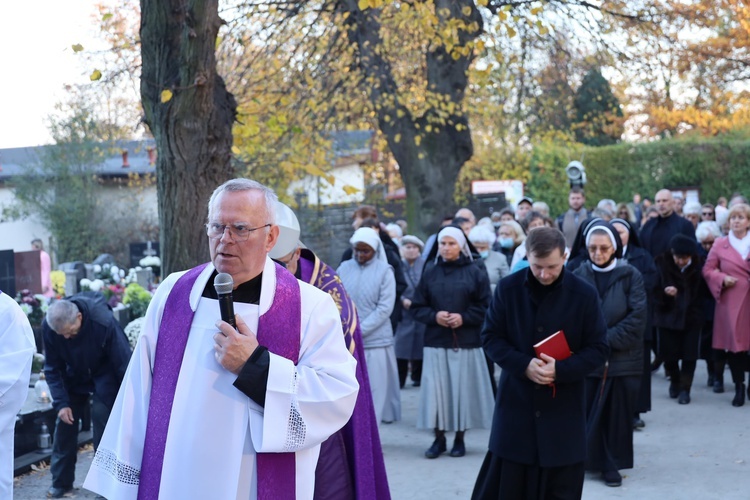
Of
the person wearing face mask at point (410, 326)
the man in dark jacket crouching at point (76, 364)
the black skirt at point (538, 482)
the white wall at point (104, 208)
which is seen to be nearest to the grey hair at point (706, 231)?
the person wearing face mask at point (410, 326)

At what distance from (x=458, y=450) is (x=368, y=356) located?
126 cm

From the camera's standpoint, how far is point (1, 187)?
35406mm

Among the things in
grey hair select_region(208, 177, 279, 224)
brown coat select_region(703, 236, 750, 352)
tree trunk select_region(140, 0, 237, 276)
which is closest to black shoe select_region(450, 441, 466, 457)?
tree trunk select_region(140, 0, 237, 276)

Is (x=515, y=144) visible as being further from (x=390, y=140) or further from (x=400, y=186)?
(x=390, y=140)

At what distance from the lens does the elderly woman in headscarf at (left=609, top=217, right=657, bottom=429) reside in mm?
9758

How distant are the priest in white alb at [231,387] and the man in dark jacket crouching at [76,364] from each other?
447 centimetres

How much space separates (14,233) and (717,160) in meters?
23.1

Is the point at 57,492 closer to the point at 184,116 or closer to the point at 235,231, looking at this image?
the point at 184,116

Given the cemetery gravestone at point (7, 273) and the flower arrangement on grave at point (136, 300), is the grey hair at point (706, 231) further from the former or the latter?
the cemetery gravestone at point (7, 273)

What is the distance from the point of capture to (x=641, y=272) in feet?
34.3

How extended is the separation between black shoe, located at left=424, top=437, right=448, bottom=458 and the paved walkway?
0.20 ft

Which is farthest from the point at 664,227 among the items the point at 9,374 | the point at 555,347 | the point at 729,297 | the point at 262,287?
the point at 262,287

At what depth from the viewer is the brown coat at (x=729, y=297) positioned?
10836mm

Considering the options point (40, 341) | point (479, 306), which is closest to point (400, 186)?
point (40, 341)
